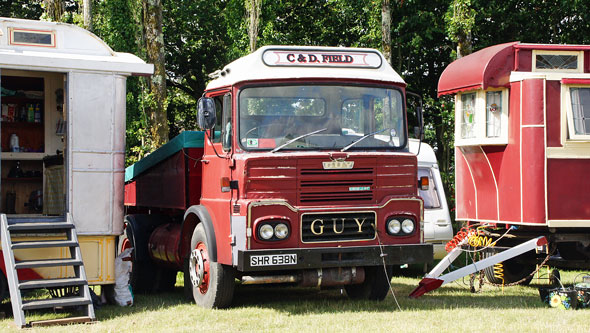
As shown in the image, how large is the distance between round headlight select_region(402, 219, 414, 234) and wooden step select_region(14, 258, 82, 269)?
3923 millimetres

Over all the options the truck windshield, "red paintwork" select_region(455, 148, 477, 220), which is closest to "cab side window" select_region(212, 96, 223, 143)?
the truck windshield

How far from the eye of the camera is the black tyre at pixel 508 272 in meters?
13.4

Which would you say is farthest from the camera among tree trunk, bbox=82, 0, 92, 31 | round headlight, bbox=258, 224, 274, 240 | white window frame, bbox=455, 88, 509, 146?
tree trunk, bbox=82, 0, 92, 31

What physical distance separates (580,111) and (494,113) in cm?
126

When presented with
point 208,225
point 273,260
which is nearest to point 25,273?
point 208,225

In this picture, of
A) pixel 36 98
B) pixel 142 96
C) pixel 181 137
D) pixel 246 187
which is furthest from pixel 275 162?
pixel 142 96

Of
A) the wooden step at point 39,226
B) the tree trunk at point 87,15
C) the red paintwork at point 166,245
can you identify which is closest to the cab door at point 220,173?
the red paintwork at point 166,245

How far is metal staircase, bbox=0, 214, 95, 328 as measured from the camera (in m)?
9.37

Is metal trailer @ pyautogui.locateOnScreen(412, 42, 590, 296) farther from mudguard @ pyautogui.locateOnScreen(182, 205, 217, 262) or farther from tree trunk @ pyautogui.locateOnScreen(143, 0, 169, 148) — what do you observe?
tree trunk @ pyautogui.locateOnScreen(143, 0, 169, 148)

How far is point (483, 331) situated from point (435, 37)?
1826 centimetres

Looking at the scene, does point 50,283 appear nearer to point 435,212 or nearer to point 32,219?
point 32,219

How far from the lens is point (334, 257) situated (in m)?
9.76

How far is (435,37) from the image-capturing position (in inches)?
1015

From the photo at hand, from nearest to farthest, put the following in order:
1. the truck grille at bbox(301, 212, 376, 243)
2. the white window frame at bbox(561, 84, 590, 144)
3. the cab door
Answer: the truck grille at bbox(301, 212, 376, 243), the cab door, the white window frame at bbox(561, 84, 590, 144)
